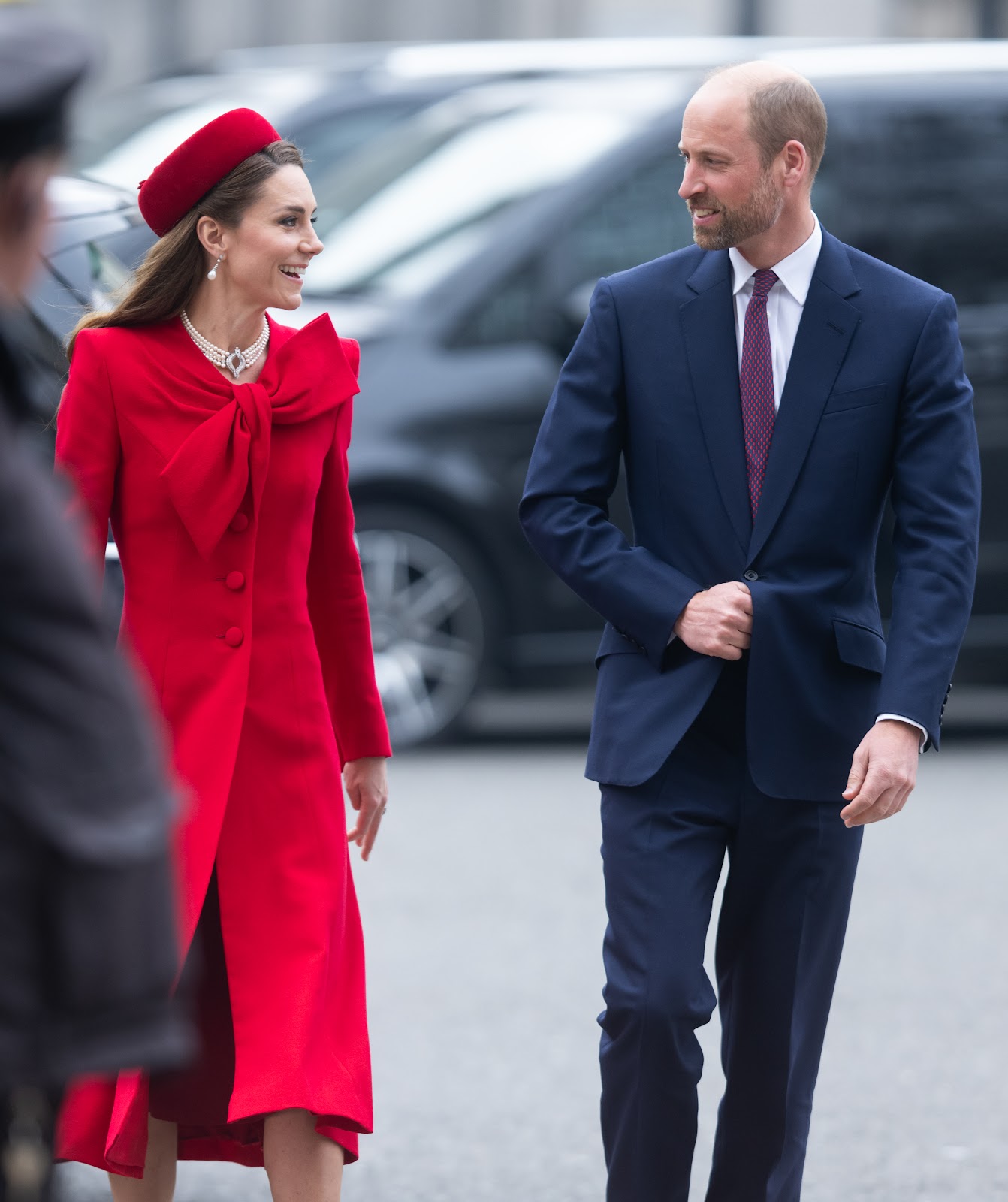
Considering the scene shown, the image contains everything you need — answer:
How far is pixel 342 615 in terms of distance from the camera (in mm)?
3822

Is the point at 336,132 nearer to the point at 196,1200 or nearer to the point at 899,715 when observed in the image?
the point at 196,1200

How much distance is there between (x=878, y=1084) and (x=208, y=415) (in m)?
2.38

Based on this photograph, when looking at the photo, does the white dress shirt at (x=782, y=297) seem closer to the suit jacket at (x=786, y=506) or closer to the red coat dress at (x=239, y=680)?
the suit jacket at (x=786, y=506)

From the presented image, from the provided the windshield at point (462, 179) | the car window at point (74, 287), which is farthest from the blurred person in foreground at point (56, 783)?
the windshield at point (462, 179)

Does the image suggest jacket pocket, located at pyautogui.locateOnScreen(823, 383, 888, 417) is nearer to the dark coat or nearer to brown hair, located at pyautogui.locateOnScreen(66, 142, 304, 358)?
brown hair, located at pyautogui.locateOnScreen(66, 142, 304, 358)

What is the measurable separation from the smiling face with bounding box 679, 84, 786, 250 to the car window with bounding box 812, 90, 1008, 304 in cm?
531

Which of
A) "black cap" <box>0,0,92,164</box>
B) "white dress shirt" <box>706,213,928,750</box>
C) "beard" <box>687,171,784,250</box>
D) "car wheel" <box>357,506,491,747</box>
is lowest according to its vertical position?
"car wheel" <box>357,506,491,747</box>

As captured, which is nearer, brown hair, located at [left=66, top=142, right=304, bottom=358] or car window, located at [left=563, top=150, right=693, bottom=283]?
brown hair, located at [left=66, top=142, right=304, bottom=358]

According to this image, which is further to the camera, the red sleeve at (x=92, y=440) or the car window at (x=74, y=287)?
the car window at (x=74, y=287)

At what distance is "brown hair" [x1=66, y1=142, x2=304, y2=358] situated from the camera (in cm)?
365

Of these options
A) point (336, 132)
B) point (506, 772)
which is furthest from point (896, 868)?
point (336, 132)

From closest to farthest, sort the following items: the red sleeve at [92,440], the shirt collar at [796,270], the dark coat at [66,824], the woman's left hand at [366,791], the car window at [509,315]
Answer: the dark coat at [66,824]
the red sleeve at [92,440]
the shirt collar at [796,270]
the woman's left hand at [366,791]
the car window at [509,315]

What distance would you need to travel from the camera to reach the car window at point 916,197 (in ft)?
29.1

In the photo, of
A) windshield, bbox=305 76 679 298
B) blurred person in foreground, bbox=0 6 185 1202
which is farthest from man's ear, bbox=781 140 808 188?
windshield, bbox=305 76 679 298
